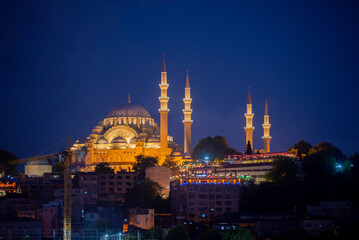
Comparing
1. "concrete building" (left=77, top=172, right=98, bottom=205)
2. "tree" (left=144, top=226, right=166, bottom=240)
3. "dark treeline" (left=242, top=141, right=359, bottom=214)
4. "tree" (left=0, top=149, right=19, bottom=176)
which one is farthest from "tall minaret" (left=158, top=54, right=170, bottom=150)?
"tree" (left=144, top=226, right=166, bottom=240)

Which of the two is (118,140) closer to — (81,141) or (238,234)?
(81,141)

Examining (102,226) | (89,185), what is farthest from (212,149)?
(102,226)

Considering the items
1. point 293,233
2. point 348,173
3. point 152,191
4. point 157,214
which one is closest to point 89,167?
point 152,191

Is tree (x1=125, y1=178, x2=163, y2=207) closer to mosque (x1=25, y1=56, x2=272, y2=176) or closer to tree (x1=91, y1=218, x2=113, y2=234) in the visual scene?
tree (x1=91, y1=218, x2=113, y2=234)

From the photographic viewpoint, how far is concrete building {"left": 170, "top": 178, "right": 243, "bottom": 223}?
202ft

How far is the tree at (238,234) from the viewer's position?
51725mm

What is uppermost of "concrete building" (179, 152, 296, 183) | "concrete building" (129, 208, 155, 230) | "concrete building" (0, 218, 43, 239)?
"concrete building" (179, 152, 296, 183)

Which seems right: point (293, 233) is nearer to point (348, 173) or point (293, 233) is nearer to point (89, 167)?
point (348, 173)

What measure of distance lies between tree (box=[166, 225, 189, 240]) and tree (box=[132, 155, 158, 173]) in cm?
2094

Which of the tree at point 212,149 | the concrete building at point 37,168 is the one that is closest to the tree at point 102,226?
the tree at point 212,149

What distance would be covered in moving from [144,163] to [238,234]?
84.6 ft

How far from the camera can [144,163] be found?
251 ft

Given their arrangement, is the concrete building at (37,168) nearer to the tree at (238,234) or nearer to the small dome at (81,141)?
the small dome at (81,141)

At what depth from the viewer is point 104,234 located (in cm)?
5797
